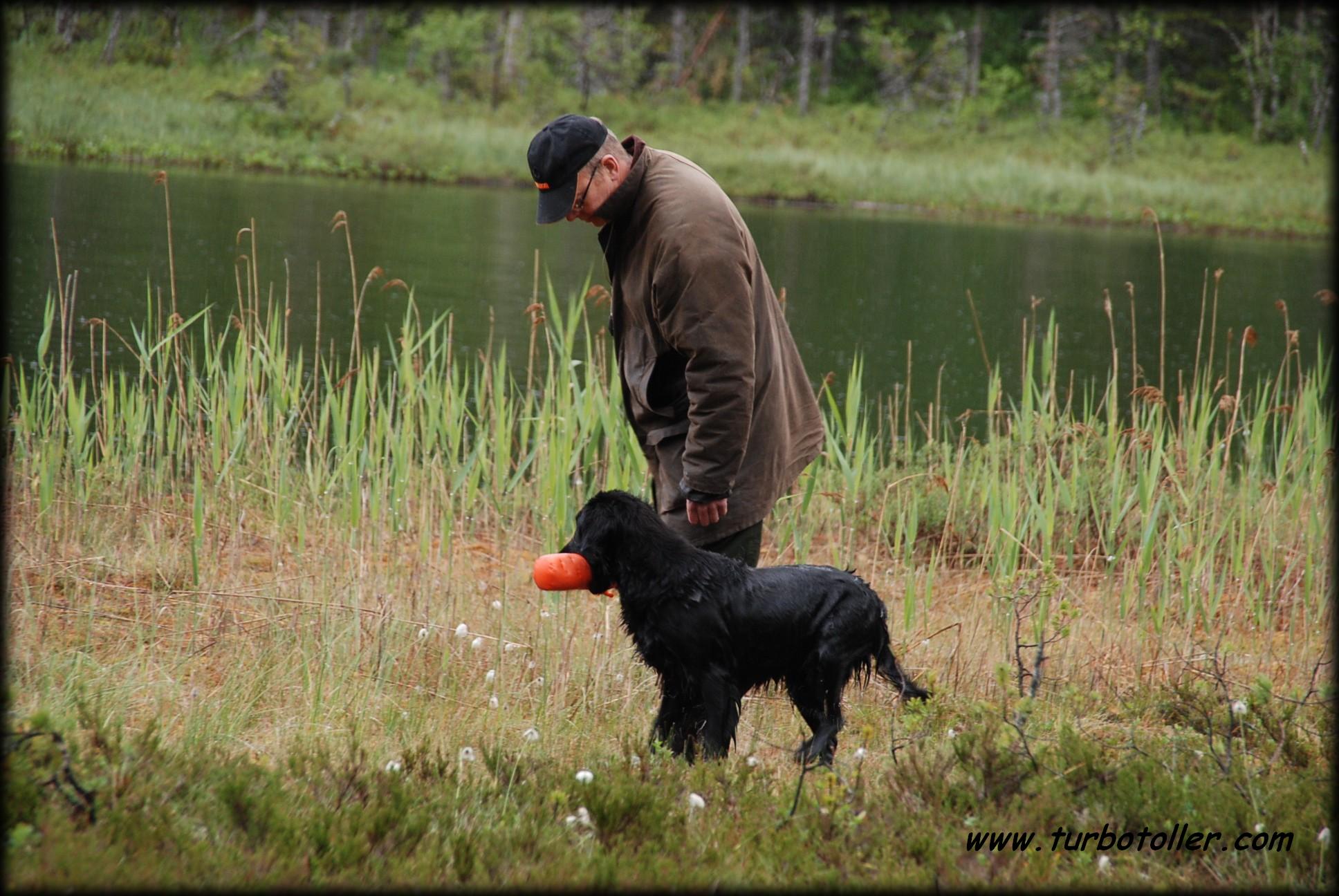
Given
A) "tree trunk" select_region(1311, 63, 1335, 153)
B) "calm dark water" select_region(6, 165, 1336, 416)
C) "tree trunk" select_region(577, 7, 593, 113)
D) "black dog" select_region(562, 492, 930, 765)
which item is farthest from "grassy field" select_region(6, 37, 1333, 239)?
"black dog" select_region(562, 492, 930, 765)

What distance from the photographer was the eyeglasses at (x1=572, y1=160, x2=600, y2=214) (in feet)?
10.7

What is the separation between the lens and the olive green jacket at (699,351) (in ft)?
10.4

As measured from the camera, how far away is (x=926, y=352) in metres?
13.2

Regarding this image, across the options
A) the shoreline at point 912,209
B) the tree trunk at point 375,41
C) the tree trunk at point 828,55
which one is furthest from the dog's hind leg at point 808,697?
the tree trunk at point 828,55

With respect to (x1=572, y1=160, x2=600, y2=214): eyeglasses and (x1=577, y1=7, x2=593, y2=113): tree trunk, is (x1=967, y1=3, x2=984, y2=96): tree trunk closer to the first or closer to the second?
(x1=577, y1=7, x2=593, y2=113): tree trunk

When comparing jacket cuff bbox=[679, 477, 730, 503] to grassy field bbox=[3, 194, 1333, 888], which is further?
jacket cuff bbox=[679, 477, 730, 503]

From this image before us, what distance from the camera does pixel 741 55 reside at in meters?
40.3

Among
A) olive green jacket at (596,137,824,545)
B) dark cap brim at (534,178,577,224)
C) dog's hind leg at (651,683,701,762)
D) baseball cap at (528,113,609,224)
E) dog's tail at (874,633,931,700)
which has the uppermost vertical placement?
baseball cap at (528,113,609,224)

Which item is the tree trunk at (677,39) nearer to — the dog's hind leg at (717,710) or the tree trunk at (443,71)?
the tree trunk at (443,71)

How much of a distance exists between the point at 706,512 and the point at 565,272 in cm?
1356

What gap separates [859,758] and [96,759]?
1834 mm

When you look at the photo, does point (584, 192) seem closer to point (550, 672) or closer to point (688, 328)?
point (688, 328)

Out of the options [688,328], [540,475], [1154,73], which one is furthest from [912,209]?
[688,328]

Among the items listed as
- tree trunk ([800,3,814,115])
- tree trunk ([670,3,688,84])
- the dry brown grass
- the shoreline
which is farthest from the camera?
tree trunk ([800,3,814,115])
